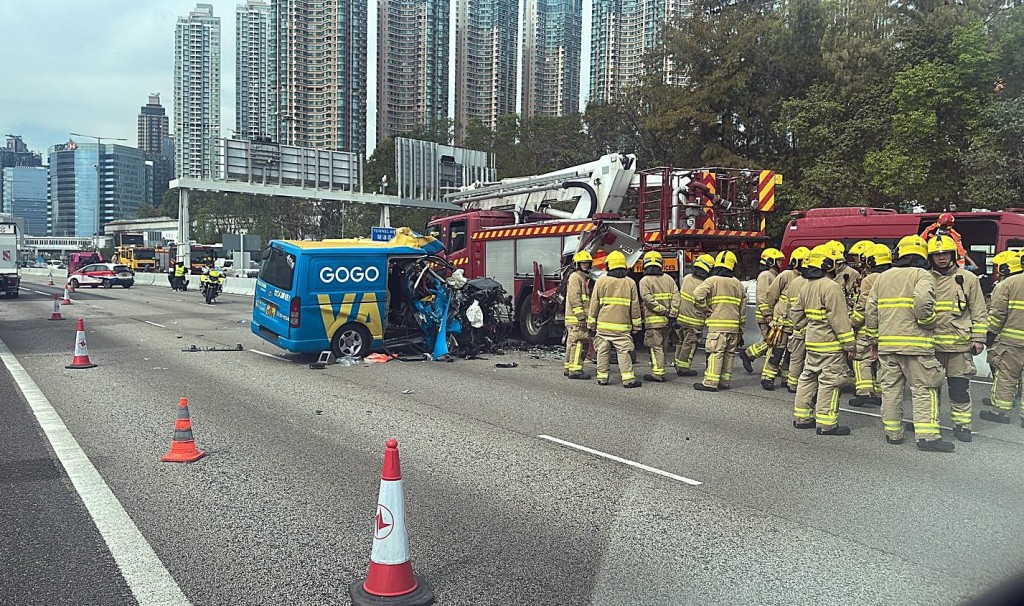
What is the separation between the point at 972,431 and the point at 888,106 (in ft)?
50.4

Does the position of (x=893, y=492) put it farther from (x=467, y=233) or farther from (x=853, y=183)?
(x=853, y=183)

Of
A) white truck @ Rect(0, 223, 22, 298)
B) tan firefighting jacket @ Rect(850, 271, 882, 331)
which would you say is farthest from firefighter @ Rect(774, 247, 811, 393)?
white truck @ Rect(0, 223, 22, 298)

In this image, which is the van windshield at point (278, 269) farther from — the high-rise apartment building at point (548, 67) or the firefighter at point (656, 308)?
the high-rise apartment building at point (548, 67)

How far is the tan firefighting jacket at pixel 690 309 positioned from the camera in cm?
1121

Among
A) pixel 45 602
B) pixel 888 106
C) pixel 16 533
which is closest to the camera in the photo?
pixel 45 602

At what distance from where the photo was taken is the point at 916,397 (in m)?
7.13

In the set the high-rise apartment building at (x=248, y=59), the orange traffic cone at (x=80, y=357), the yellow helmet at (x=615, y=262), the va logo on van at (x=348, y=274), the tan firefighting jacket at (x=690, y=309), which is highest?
the high-rise apartment building at (x=248, y=59)

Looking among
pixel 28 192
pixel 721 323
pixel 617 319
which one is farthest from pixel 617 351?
pixel 28 192

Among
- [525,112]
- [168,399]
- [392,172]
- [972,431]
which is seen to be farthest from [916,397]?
[525,112]

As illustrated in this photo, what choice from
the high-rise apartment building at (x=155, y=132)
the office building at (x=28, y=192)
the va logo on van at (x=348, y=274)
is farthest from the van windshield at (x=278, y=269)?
the office building at (x=28, y=192)

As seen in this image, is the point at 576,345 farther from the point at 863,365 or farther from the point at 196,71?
the point at 196,71

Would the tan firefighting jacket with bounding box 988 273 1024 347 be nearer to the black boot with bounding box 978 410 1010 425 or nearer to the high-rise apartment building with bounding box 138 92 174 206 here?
the black boot with bounding box 978 410 1010 425

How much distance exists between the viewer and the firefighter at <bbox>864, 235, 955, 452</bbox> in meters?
7.09

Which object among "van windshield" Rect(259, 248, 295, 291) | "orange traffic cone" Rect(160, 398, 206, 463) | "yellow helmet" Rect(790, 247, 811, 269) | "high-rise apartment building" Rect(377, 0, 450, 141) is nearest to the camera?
"orange traffic cone" Rect(160, 398, 206, 463)
